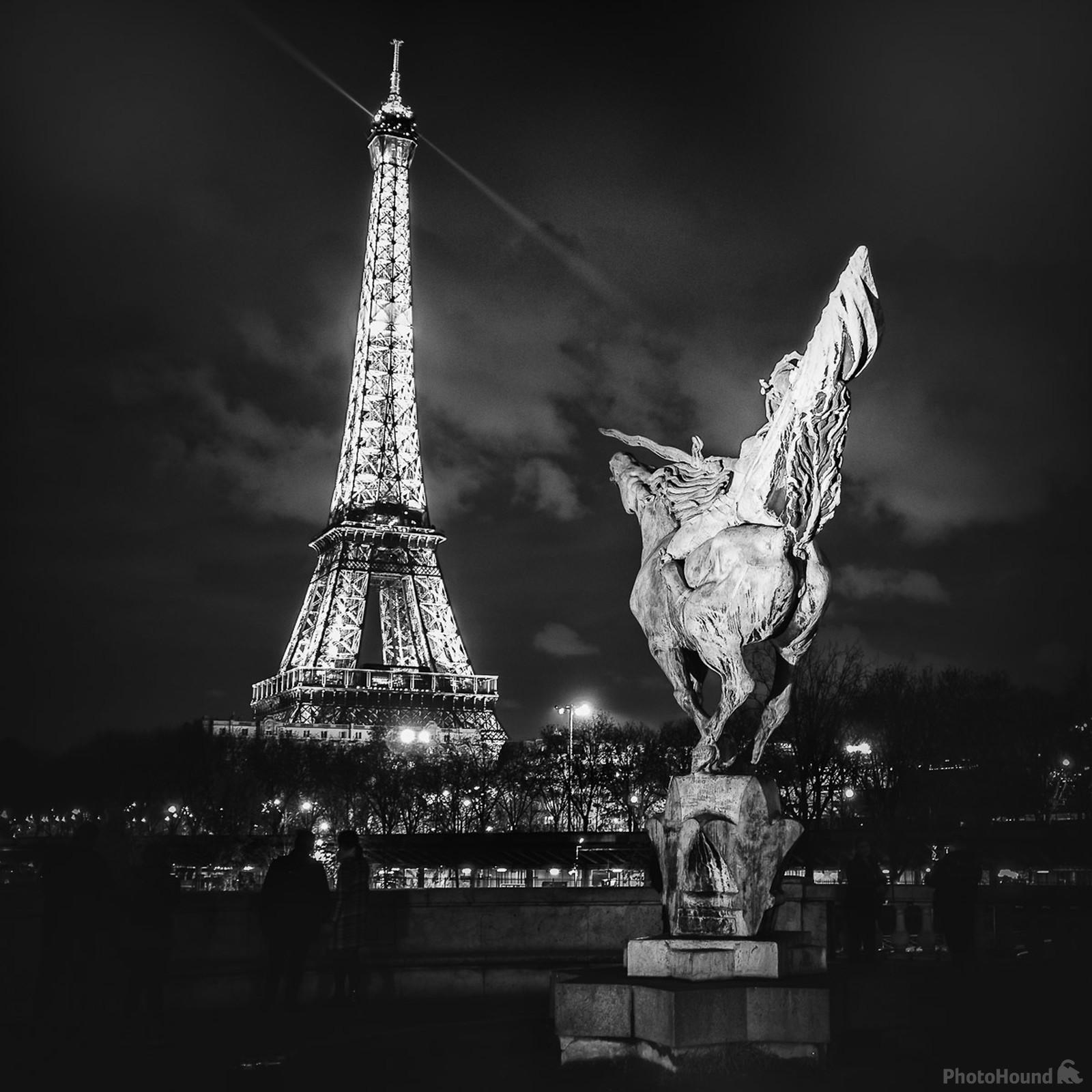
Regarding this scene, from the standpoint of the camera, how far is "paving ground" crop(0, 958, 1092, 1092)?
287 inches

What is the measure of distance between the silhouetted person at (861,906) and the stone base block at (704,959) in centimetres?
833

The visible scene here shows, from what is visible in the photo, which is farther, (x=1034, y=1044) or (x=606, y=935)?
(x=606, y=935)

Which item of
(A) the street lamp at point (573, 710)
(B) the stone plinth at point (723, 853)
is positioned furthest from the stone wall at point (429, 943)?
(A) the street lamp at point (573, 710)

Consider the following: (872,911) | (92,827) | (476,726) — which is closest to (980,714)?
(476,726)

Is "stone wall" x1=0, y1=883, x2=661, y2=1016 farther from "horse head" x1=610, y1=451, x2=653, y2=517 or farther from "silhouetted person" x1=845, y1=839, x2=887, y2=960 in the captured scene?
"horse head" x1=610, y1=451, x2=653, y2=517

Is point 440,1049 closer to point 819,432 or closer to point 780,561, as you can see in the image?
point 780,561

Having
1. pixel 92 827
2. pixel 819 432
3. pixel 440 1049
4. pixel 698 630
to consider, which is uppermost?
pixel 819 432

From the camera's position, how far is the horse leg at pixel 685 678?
8.31m

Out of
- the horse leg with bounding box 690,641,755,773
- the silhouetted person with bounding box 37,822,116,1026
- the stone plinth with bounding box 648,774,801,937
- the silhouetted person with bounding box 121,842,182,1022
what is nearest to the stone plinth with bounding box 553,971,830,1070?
the stone plinth with bounding box 648,774,801,937

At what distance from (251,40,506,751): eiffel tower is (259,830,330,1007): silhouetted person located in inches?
2809

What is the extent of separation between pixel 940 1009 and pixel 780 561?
3510mm

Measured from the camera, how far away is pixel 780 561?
7852 millimetres

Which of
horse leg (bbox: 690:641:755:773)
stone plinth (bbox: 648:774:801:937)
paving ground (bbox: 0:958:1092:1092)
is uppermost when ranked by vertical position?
horse leg (bbox: 690:641:755:773)

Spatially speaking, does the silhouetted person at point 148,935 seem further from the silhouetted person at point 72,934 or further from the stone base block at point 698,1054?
the stone base block at point 698,1054
